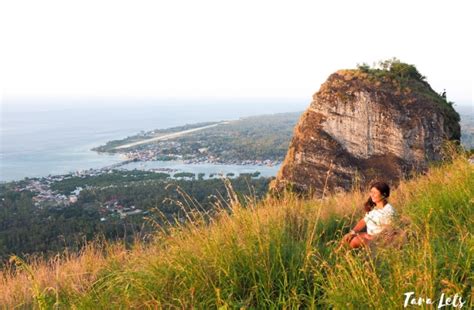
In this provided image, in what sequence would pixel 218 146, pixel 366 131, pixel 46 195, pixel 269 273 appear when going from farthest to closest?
pixel 218 146, pixel 46 195, pixel 366 131, pixel 269 273

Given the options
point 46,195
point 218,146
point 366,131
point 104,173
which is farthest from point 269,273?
point 218,146

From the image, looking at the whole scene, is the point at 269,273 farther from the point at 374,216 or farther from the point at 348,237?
the point at 374,216

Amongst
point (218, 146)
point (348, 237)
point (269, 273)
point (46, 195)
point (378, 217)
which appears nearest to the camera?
point (269, 273)

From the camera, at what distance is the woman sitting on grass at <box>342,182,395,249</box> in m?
4.04

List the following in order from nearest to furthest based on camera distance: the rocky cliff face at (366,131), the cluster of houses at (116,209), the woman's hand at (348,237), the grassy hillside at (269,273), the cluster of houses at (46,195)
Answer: the grassy hillside at (269,273), the woman's hand at (348,237), the rocky cliff face at (366,131), the cluster of houses at (116,209), the cluster of houses at (46,195)

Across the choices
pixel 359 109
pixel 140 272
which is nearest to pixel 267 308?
pixel 140 272

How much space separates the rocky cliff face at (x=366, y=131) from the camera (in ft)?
42.5

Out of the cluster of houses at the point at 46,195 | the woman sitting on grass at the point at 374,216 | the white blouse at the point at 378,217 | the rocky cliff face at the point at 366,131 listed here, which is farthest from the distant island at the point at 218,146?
the white blouse at the point at 378,217

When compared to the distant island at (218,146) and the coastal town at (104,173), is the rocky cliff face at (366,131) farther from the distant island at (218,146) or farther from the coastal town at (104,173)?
the distant island at (218,146)

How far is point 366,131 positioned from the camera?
1380cm

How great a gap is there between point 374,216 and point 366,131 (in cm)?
995

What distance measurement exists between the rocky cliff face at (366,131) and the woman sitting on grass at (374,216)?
25.1 ft

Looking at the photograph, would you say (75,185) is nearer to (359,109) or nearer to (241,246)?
(359,109)

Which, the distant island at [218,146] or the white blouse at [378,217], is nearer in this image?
the white blouse at [378,217]
